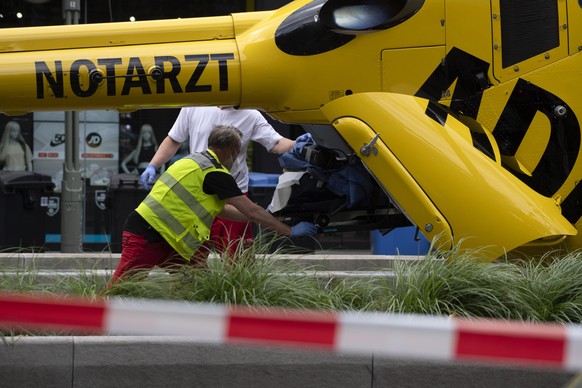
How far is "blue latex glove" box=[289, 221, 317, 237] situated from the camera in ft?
20.9

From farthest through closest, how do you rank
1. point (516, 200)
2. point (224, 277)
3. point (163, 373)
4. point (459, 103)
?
point (459, 103) < point (516, 200) < point (224, 277) < point (163, 373)

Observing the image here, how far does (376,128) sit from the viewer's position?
5930 millimetres

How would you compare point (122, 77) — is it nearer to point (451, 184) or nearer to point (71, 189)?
point (451, 184)

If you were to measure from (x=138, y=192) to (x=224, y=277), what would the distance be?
571cm

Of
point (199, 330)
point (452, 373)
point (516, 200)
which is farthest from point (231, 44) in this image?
point (199, 330)

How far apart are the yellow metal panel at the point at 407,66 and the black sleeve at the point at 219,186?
109 centimetres

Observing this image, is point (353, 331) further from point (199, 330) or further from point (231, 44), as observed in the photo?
point (231, 44)

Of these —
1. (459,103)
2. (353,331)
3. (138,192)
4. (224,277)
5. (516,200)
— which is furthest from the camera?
(138,192)

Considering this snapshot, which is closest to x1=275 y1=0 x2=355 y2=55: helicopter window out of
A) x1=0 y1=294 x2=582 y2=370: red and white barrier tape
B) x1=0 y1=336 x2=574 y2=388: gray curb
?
x1=0 y1=336 x2=574 y2=388: gray curb

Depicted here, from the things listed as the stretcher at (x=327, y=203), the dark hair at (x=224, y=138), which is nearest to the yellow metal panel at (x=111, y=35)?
the dark hair at (x=224, y=138)

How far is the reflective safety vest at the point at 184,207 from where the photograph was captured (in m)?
6.15

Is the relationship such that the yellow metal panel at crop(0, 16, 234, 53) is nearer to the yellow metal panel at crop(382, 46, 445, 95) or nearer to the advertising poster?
the yellow metal panel at crop(382, 46, 445, 95)

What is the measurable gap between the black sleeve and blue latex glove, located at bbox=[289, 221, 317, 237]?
0.45 metres

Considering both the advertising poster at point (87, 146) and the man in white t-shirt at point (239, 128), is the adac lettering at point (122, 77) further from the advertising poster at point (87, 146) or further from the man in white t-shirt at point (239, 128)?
the advertising poster at point (87, 146)
